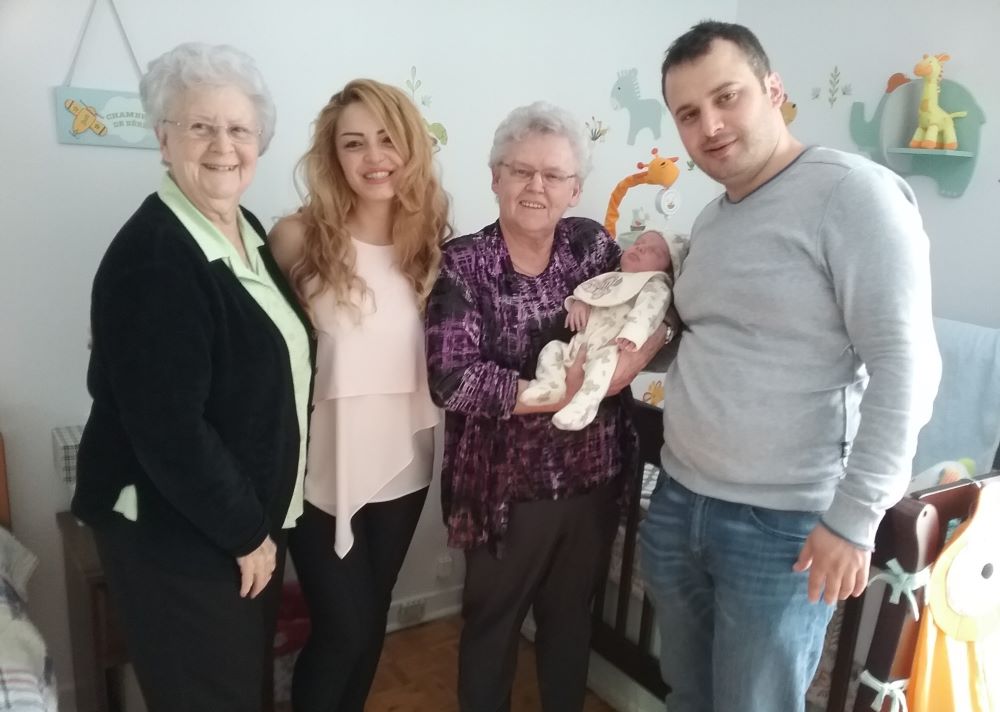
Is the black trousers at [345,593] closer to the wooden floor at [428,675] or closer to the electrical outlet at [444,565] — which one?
the wooden floor at [428,675]

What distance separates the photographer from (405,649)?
2283 millimetres

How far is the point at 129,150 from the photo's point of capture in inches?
68.8

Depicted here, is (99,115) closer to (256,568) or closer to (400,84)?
(400,84)

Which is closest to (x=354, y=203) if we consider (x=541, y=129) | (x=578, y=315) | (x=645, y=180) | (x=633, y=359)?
(x=541, y=129)

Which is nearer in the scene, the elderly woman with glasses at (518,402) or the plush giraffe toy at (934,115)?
the elderly woman with glasses at (518,402)

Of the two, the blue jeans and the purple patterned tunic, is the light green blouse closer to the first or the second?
the purple patterned tunic

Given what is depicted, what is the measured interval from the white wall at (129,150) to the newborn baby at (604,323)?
0.98 m

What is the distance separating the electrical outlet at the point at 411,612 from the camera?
7.77ft

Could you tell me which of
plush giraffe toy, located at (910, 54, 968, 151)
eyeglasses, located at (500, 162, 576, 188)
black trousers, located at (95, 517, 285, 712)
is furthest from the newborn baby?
plush giraffe toy, located at (910, 54, 968, 151)

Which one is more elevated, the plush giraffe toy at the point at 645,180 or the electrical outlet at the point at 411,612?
the plush giraffe toy at the point at 645,180

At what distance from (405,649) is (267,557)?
1.22 m

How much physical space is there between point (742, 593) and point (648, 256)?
2.04 feet

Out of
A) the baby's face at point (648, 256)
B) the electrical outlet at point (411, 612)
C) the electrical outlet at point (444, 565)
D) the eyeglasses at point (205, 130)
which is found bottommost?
the electrical outlet at point (411, 612)

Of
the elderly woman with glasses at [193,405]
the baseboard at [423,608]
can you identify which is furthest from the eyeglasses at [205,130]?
the baseboard at [423,608]
